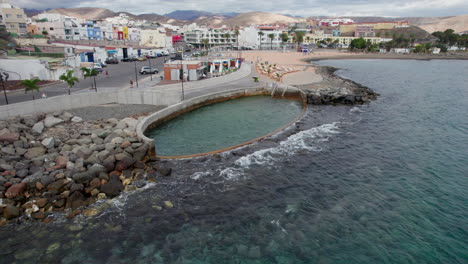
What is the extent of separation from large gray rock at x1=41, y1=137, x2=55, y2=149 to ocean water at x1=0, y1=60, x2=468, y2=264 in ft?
26.2

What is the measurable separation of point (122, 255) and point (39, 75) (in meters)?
37.3

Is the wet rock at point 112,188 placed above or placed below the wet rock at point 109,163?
below

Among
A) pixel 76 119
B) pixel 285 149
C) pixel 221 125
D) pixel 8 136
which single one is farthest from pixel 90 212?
pixel 221 125

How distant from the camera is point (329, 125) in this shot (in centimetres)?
3119

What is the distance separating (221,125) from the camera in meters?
31.0

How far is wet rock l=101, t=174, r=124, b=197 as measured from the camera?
17.6 m

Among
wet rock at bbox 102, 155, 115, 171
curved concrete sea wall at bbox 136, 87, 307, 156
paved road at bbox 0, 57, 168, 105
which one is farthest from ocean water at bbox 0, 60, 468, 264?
paved road at bbox 0, 57, 168, 105

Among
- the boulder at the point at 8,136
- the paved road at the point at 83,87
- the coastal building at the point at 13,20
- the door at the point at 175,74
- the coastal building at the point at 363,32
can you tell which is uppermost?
the coastal building at the point at 363,32

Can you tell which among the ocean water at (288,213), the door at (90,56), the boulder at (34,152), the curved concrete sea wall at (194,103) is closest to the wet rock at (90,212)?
the ocean water at (288,213)

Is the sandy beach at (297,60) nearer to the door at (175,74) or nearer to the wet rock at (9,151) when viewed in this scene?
the door at (175,74)

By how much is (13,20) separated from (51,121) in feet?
279

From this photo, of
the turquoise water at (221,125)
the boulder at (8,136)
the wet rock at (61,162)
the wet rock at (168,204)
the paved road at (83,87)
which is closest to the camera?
the wet rock at (168,204)

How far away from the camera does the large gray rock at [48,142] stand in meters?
21.6

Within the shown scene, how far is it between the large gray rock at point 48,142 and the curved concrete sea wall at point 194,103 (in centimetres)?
610
